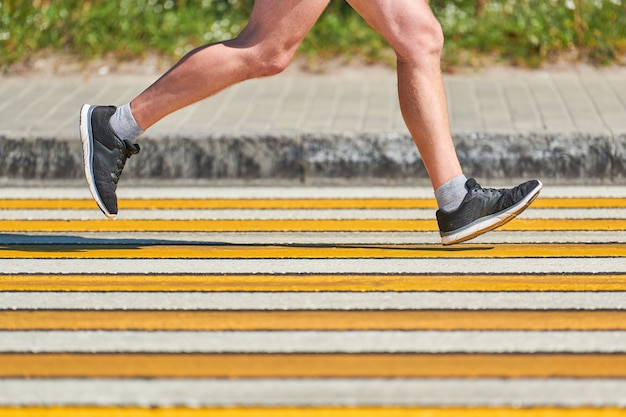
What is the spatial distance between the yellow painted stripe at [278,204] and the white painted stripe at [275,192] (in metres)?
0.11

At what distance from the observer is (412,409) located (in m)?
3.40

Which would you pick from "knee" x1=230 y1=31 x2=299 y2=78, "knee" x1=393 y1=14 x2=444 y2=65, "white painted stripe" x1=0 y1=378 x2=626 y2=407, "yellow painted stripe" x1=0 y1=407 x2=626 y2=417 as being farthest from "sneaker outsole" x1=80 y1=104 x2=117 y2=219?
"yellow painted stripe" x1=0 y1=407 x2=626 y2=417

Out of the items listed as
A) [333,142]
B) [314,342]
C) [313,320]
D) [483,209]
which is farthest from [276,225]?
[314,342]

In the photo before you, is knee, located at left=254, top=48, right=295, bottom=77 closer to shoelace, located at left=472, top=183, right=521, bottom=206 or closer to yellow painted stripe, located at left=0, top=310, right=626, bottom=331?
shoelace, located at left=472, top=183, right=521, bottom=206

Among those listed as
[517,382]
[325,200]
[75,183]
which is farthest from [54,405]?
[75,183]

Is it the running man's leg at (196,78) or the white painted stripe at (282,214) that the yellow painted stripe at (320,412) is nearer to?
the running man's leg at (196,78)

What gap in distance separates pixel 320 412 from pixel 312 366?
371 mm

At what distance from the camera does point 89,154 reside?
5.39 meters

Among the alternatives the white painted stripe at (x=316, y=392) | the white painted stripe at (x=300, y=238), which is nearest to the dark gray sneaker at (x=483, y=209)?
the white painted stripe at (x=300, y=238)

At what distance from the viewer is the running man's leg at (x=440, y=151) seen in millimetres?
5188

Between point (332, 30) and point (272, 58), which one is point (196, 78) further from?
point (332, 30)

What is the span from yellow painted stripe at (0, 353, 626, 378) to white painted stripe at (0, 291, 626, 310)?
549mm

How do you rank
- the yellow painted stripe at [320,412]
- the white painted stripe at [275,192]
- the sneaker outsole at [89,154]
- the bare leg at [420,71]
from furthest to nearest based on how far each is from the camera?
the white painted stripe at [275,192] → the sneaker outsole at [89,154] → the bare leg at [420,71] → the yellow painted stripe at [320,412]

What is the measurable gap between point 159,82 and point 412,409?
229cm
